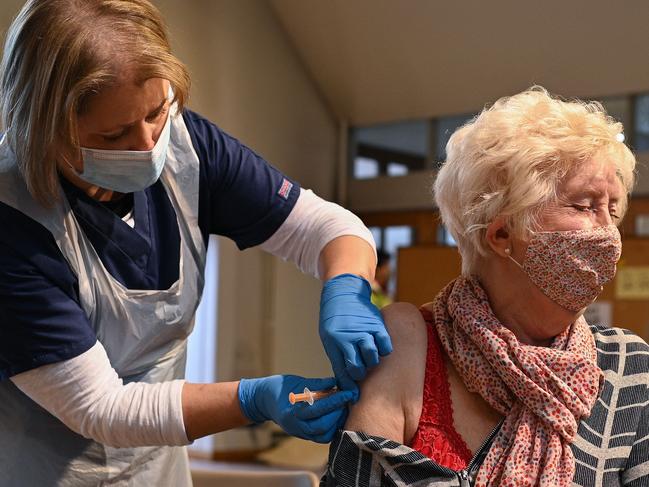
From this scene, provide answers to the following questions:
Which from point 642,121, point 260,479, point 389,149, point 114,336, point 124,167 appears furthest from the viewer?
point 389,149

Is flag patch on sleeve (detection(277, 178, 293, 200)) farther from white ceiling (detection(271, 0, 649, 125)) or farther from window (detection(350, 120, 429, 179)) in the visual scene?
window (detection(350, 120, 429, 179))

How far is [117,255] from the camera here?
1.60 m

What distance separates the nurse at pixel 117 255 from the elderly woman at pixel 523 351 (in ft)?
0.28

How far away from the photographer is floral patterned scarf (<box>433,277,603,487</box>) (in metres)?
1.34

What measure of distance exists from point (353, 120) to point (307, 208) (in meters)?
5.94

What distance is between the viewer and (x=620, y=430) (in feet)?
4.53

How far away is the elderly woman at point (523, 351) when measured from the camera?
4.47ft

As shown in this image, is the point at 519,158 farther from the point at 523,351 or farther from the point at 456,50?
the point at 456,50

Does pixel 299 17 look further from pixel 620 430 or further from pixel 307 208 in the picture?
pixel 620 430

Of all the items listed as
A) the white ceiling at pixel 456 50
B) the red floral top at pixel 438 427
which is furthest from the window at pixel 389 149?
the red floral top at pixel 438 427

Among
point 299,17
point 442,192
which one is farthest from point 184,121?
point 299,17

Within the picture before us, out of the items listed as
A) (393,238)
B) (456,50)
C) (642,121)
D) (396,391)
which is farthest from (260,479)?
(393,238)

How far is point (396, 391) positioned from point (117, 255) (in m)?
0.58

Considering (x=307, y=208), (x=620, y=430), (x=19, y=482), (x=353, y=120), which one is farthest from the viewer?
(x=353, y=120)
